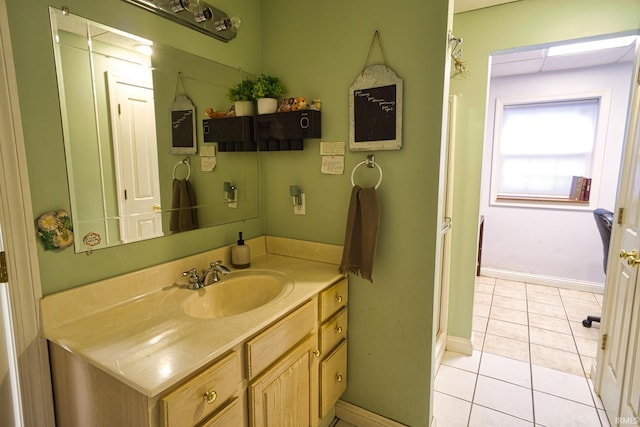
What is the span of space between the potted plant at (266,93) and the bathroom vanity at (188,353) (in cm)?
86

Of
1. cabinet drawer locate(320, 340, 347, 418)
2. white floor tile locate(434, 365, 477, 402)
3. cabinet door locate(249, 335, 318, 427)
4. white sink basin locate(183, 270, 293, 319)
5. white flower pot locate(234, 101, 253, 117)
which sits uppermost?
white flower pot locate(234, 101, 253, 117)

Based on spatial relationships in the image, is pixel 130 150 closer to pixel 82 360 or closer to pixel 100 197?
pixel 100 197

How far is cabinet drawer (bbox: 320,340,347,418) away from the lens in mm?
1533

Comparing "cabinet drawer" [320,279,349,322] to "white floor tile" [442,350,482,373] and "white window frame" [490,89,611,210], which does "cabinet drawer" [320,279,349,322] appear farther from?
"white window frame" [490,89,611,210]

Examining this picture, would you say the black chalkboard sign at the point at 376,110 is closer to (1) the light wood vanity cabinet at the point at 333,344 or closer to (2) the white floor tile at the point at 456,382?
(1) the light wood vanity cabinet at the point at 333,344

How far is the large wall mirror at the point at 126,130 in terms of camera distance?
44.0 inches

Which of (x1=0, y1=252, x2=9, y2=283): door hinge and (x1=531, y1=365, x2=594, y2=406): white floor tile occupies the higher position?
(x1=0, y1=252, x2=9, y2=283): door hinge

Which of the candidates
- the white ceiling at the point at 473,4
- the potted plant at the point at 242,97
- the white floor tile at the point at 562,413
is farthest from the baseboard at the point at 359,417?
the white ceiling at the point at 473,4

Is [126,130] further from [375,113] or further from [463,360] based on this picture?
[463,360]

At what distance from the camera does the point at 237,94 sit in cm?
172

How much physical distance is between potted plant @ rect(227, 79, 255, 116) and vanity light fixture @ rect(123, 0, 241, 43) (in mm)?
224

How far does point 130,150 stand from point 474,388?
7.78 ft

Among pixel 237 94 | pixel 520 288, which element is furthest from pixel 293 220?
pixel 520 288

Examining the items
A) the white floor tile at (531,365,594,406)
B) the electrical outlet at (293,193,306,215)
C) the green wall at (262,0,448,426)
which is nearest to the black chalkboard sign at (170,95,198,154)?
the green wall at (262,0,448,426)
